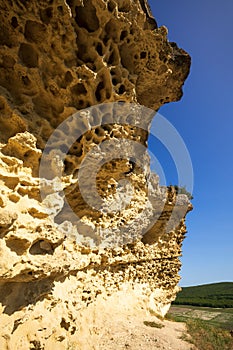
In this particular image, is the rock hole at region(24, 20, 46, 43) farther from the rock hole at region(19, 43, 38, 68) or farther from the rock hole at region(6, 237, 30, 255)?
the rock hole at region(6, 237, 30, 255)

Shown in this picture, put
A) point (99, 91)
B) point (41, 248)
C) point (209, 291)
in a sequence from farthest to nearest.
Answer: point (209, 291) < point (99, 91) < point (41, 248)

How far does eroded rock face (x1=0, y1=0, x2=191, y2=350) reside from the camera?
4383mm

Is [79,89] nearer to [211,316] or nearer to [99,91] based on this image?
[99,91]

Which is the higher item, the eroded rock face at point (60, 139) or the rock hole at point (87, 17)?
the rock hole at point (87, 17)

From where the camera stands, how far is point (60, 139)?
5516 millimetres

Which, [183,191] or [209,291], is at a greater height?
[183,191]

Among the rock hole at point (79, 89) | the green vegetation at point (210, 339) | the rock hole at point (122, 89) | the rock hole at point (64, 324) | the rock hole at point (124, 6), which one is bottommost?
the green vegetation at point (210, 339)

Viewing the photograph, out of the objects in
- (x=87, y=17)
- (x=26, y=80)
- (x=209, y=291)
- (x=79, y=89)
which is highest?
(x=87, y=17)

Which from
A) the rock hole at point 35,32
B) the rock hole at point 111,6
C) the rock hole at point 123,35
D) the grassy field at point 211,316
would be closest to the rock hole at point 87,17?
the rock hole at point 111,6

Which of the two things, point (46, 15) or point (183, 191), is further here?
point (183, 191)

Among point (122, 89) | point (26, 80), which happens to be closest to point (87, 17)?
point (122, 89)

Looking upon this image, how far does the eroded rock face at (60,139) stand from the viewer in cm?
438

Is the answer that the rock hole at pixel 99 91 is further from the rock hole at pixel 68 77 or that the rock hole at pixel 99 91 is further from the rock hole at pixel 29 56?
the rock hole at pixel 29 56

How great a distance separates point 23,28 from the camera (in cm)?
483
